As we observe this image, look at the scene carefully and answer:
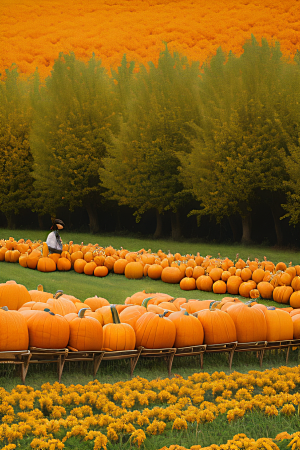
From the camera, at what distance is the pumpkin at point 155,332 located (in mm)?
5547

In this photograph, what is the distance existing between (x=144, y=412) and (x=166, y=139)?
20.4 metres

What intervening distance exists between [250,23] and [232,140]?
52567 millimetres

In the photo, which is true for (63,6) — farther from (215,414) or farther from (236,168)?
(215,414)

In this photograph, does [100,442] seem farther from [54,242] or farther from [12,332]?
[54,242]

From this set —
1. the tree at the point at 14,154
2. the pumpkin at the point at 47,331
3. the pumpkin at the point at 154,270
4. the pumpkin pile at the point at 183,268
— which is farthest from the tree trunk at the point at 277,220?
the pumpkin at the point at 47,331

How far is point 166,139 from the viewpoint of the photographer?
2342 cm

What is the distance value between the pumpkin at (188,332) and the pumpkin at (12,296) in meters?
2.08

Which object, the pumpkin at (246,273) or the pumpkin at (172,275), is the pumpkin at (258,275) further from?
the pumpkin at (172,275)

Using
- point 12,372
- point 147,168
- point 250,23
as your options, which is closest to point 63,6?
point 250,23

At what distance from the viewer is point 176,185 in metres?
23.7

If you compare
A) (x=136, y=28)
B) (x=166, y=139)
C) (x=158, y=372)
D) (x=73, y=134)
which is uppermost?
(x=136, y=28)

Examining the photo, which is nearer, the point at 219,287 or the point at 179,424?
→ the point at 179,424

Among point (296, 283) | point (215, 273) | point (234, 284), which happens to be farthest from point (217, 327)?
point (215, 273)

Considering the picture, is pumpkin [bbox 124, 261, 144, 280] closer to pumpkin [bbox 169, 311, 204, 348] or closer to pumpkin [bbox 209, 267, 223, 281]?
pumpkin [bbox 209, 267, 223, 281]
